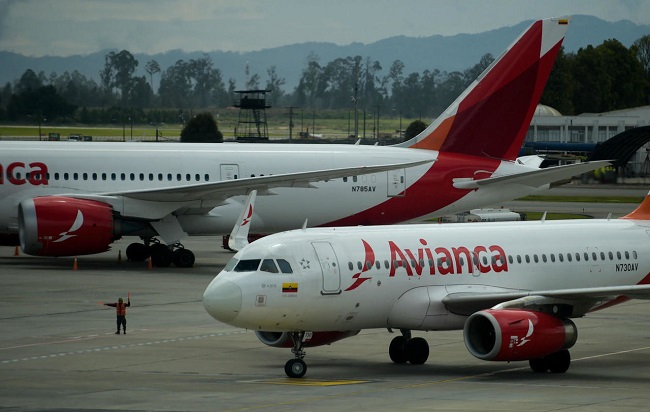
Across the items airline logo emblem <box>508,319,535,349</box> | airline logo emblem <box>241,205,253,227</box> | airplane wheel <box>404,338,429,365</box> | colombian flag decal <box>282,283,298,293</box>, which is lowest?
airplane wheel <box>404,338,429,365</box>

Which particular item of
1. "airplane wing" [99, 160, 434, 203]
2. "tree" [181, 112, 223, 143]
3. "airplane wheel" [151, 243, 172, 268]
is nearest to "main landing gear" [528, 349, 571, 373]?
"airplane wing" [99, 160, 434, 203]

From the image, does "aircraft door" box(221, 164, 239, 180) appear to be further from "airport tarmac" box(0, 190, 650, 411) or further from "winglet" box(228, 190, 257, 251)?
"winglet" box(228, 190, 257, 251)

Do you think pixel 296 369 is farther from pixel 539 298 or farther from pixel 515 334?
pixel 539 298

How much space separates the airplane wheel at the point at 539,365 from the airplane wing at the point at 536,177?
14.3 metres

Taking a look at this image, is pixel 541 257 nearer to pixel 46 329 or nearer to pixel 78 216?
pixel 46 329

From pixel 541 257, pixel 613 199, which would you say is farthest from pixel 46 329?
pixel 613 199

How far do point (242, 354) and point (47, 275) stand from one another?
681 inches

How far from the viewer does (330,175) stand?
4447 centimetres

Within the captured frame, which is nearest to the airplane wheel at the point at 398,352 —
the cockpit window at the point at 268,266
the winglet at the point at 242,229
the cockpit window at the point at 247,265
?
the cockpit window at the point at 268,266

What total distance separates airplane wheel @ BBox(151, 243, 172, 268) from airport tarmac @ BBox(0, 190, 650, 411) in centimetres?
775

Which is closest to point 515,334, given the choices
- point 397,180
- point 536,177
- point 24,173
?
point 536,177

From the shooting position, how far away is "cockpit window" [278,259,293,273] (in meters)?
25.5

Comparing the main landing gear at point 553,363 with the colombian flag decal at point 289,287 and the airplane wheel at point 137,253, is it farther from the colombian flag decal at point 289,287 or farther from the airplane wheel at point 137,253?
the airplane wheel at point 137,253

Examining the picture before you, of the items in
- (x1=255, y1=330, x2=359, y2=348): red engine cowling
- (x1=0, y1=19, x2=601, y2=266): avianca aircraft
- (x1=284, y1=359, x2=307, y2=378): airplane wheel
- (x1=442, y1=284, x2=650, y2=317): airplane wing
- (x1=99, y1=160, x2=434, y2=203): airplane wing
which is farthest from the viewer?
(x1=0, y1=19, x2=601, y2=266): avianca aircraft
